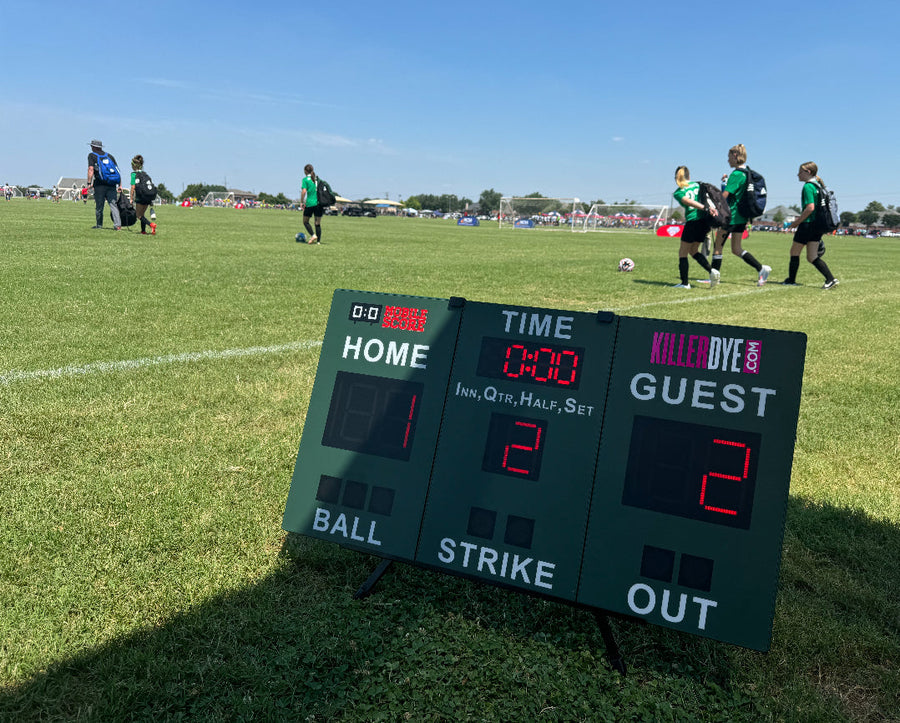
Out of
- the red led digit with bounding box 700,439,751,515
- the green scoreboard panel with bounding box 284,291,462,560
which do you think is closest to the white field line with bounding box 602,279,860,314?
the green scoreboard panel with bounding box 284,291,462,560

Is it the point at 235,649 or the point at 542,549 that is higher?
the point at 542,549

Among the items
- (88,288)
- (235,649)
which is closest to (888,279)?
(88,288)

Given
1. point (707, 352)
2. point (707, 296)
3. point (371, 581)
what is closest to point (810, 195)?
point (707, 296)

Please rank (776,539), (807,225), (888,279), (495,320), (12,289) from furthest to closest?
(888,279) < (807,225) < (12,289) < (495,320) < (776,539)

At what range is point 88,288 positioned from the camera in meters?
8.51

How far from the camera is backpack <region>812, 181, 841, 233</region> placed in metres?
11.4

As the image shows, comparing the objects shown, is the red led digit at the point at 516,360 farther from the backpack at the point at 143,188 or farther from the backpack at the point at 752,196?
the backpack at the point at 143,188

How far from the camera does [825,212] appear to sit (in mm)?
11492

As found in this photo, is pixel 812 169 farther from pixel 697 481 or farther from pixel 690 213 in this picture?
pixel 697 481

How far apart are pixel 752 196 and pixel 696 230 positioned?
56.3 inches

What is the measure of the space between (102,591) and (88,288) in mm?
7040

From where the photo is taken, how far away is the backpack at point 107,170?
15.9 m

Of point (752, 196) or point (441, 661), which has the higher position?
point (752, 196)

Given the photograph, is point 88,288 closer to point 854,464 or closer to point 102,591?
point 102,591
